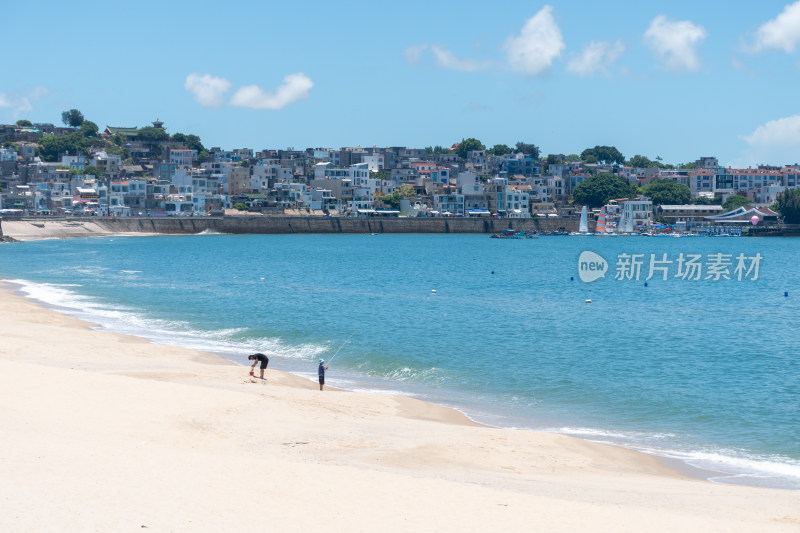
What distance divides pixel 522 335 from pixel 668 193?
Answer: 159467mm

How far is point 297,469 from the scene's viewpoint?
13328 millimetres

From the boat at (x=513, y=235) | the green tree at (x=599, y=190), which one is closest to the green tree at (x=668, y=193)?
the green tree at (x=599, y=190)

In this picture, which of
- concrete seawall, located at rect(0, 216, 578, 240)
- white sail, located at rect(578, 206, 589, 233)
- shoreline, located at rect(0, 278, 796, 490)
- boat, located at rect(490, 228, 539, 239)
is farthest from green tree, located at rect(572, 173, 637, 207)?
shoreline, located at rect(0, 278, 796, 490)

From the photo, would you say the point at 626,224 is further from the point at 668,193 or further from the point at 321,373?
the point at 321,373

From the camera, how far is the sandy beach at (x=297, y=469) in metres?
10.9

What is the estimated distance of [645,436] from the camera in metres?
19.5

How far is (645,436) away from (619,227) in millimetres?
157208

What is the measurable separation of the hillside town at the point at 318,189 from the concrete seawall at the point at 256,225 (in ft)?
15.1

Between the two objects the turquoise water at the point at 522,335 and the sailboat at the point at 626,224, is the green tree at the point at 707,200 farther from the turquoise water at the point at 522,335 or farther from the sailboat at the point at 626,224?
the turquoise water at the point at 522,335

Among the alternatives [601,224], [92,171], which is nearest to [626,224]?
[601,224]

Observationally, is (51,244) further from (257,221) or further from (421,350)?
(421,350)

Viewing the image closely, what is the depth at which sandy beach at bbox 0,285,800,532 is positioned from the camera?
1092 centimetres

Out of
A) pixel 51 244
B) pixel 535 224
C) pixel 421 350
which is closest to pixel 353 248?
pixel 51 244

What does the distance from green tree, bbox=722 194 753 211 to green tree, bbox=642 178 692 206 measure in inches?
334
